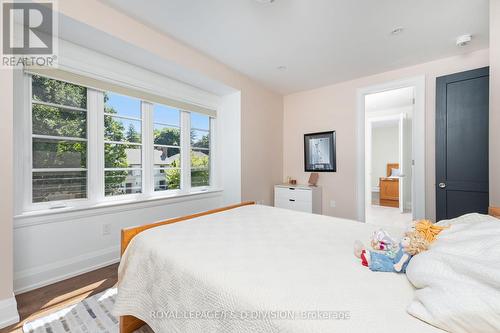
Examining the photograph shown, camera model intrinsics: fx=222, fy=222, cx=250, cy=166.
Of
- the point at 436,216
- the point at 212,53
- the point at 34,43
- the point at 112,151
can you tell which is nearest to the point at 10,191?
the point at 112,151

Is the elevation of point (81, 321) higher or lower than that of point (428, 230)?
lower

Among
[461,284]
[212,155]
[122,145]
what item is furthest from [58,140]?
[461,284]

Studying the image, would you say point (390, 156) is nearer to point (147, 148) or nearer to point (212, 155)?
point (212, 155)

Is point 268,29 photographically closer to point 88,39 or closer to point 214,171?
point 88,39

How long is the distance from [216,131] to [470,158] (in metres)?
3.36

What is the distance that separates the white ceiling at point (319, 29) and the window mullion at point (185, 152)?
3.29 ft

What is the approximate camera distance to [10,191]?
1.61m

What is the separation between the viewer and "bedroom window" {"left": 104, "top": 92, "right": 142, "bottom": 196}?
100 inches

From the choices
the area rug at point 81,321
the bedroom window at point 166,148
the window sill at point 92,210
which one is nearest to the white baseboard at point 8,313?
the area rug at point 81,321

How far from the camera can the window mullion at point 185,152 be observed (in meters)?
3.31

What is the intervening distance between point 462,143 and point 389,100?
2493 millimetres

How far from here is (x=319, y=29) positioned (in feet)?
7.52

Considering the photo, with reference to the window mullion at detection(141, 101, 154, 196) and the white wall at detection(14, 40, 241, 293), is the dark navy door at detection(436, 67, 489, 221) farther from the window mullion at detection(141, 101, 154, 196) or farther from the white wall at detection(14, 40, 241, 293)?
the window mullion at detection(141, 101, 154, 196)

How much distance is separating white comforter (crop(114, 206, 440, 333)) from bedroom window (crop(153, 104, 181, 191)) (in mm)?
1634
